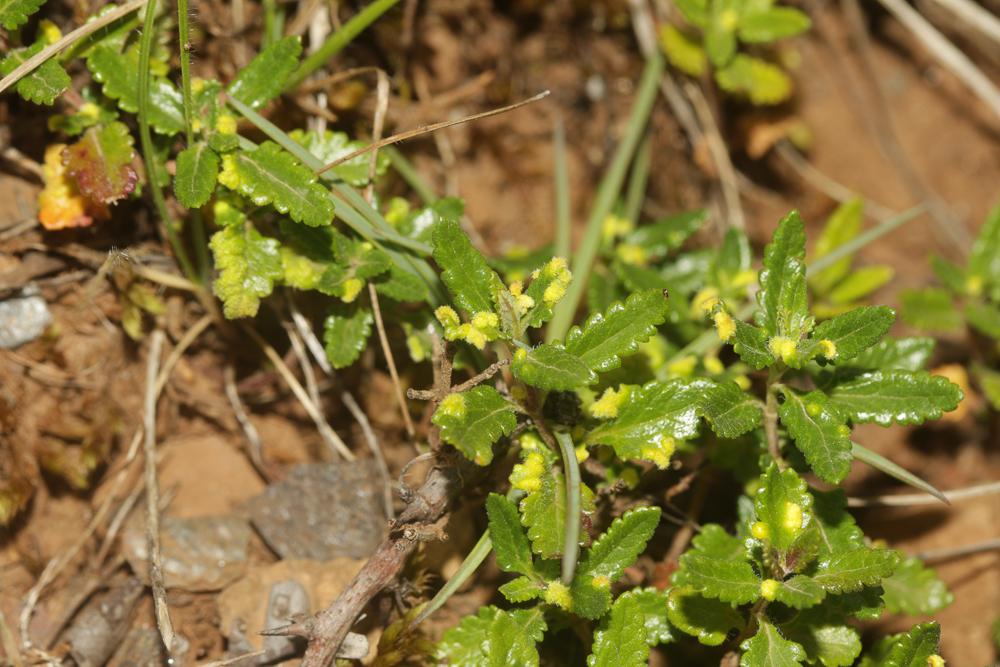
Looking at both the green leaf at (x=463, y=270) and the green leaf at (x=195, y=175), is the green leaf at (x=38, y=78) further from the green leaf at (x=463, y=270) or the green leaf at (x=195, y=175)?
the green leaf at (x=463, y=270)

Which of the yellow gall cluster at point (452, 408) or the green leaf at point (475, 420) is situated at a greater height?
the yellow gall cluster at point (452, 408)

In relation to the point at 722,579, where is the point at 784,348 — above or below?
above

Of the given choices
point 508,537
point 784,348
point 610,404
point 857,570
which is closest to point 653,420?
point 610,404

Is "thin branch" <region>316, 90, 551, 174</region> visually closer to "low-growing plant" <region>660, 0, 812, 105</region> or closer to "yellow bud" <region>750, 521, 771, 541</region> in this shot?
"yellow bud" <region>750, 521, 771, 541</region>

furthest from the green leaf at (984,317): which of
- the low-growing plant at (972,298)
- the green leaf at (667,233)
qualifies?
the green leaf at (667,233)

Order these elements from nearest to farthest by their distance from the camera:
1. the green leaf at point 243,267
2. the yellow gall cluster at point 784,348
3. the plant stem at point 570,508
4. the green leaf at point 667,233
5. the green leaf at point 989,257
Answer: the plant stem at point 570,508 → the yellow gall cluster at point 784,348 → the green leaf at point 243,267 → the green leaf at point 667,233 → the green leaf at point 989,257

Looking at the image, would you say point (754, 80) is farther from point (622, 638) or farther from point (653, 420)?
point (622, 638)
